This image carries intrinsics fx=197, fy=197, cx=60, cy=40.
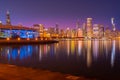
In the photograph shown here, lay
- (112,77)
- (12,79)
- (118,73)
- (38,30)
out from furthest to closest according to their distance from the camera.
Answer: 1. (38,30)
2. (118,73)
3. (112,77)
4. (12,79)

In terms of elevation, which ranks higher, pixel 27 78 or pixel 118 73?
pixel 27 78

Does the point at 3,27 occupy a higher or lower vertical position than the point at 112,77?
higher

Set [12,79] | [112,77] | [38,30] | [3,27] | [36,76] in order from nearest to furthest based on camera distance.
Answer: [12,79]
[36,76]
[112,77]
[3,27]
[38,30]

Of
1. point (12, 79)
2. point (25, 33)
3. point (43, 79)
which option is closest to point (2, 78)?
point (12, 79)

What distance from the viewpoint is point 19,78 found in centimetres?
757

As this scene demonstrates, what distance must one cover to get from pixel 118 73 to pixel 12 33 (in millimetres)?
120558

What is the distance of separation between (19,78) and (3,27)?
12380cm

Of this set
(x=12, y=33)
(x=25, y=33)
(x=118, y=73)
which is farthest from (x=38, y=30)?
(x=118, y=73)

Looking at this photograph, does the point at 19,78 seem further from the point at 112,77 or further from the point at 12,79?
the point at 112,77

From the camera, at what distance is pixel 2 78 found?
24.7 ft

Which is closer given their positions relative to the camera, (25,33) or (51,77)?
(51,77)

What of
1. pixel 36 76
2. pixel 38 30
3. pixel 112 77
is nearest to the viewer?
pixel 36 76

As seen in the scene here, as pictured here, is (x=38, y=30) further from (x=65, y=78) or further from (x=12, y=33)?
(x=65, y=78)

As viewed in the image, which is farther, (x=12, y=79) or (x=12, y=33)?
(x=12, y=33)
